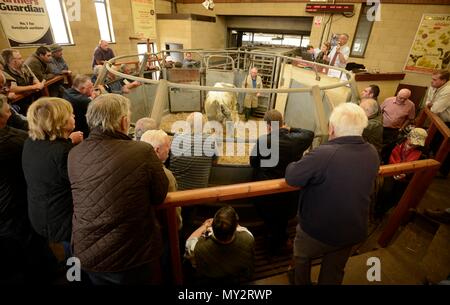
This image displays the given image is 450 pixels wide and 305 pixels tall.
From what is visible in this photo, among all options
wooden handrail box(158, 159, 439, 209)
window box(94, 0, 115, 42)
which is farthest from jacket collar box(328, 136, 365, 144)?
window box(94, 0, 115, 42)

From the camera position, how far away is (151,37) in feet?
30.9

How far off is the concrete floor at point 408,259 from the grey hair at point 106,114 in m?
1.54

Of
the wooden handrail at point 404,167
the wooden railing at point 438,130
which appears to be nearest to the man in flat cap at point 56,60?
the wooden handrail at point 404,167

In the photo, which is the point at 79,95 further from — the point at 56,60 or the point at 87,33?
the point at 87,33

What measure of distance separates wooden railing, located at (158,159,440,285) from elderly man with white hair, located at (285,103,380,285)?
0.17m

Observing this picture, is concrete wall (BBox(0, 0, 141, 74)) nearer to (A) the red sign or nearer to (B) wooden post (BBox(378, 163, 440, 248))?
(A) the red sign

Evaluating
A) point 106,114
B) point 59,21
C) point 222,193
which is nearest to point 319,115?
point 222,193

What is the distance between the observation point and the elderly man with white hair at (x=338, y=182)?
125 cm

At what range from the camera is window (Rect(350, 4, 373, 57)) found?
7.54 m

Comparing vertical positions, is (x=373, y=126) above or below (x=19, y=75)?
below

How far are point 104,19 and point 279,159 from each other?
8656 mm

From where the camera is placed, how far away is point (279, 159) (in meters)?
2.05

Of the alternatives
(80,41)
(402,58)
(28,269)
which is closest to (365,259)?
(28,269)
